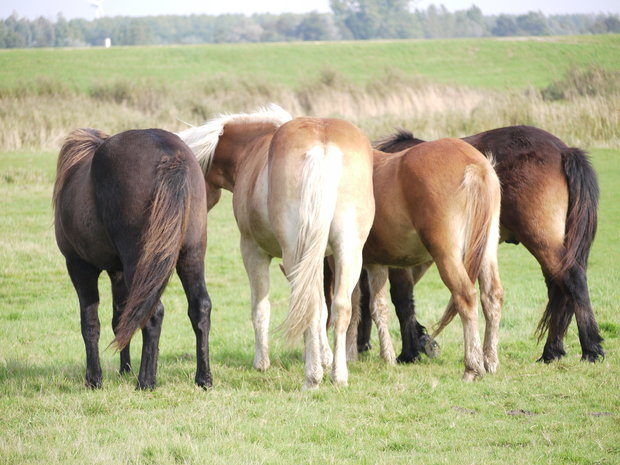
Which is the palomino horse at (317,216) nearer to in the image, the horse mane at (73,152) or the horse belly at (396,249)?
the horse belly at (396,249)

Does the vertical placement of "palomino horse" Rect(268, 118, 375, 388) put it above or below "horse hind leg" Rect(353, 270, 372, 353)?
above

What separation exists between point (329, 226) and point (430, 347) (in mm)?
2147

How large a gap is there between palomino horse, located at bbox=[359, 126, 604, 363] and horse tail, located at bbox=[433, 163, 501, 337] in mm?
851

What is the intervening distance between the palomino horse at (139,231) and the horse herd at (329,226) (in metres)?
0.01

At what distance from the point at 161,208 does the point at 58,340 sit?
11.4 feet

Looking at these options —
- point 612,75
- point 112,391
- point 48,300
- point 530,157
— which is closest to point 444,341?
point 530,157

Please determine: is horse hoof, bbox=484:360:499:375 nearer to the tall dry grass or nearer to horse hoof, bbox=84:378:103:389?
horse hoof, bbox=84:378:103:389

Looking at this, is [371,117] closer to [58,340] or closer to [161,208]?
[58,340]

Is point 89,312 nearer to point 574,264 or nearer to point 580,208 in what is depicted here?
point 574,264

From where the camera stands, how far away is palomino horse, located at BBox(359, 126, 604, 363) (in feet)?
22.7

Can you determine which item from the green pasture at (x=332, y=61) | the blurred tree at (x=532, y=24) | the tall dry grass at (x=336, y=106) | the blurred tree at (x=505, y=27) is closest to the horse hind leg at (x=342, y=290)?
the tall dry grass at (x=336, y=106)

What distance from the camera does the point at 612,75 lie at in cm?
2464

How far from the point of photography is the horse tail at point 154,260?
5586 mm

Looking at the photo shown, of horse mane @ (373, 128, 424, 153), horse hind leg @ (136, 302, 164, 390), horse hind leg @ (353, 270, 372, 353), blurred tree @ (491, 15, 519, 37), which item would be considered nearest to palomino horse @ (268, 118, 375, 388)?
horse hind leg @ (136, 302, 164, 390)
